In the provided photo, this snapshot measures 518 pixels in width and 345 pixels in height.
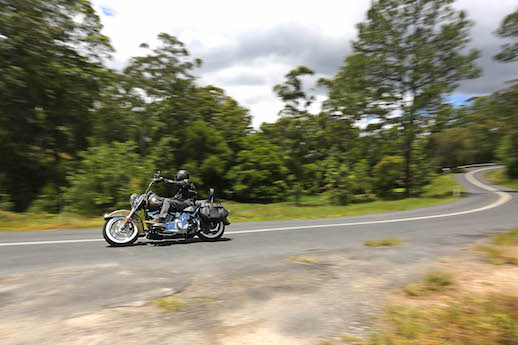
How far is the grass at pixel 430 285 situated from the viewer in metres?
4.58

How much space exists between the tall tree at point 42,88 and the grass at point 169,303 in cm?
1872

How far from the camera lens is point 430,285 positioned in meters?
4.80

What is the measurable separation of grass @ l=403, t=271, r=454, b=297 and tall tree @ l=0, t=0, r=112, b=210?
20.7m

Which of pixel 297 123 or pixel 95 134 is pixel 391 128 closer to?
pixel 297 123

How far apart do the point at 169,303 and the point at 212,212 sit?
4535mm

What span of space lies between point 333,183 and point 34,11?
23646 millimetres

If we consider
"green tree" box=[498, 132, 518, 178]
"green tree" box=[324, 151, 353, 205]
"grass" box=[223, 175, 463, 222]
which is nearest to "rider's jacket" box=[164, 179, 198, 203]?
"grass" box=[223, 175, 463, 222]

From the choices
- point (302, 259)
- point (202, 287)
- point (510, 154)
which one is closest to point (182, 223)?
point (302, 259)

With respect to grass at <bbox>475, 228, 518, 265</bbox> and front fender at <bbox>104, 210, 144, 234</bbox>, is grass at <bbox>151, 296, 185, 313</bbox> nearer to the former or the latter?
front fender at <bbox>104, 210, 144, 234</bbox>

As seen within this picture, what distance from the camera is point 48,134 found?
68.7 feet

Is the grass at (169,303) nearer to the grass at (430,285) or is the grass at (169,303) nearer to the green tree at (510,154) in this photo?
the grass at (430,285)

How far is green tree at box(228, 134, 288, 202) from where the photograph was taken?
100 ft

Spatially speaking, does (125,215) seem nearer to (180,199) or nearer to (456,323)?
(180,199)

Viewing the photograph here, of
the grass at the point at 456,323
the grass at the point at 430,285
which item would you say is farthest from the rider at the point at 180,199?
the grass at the point at 456,323
